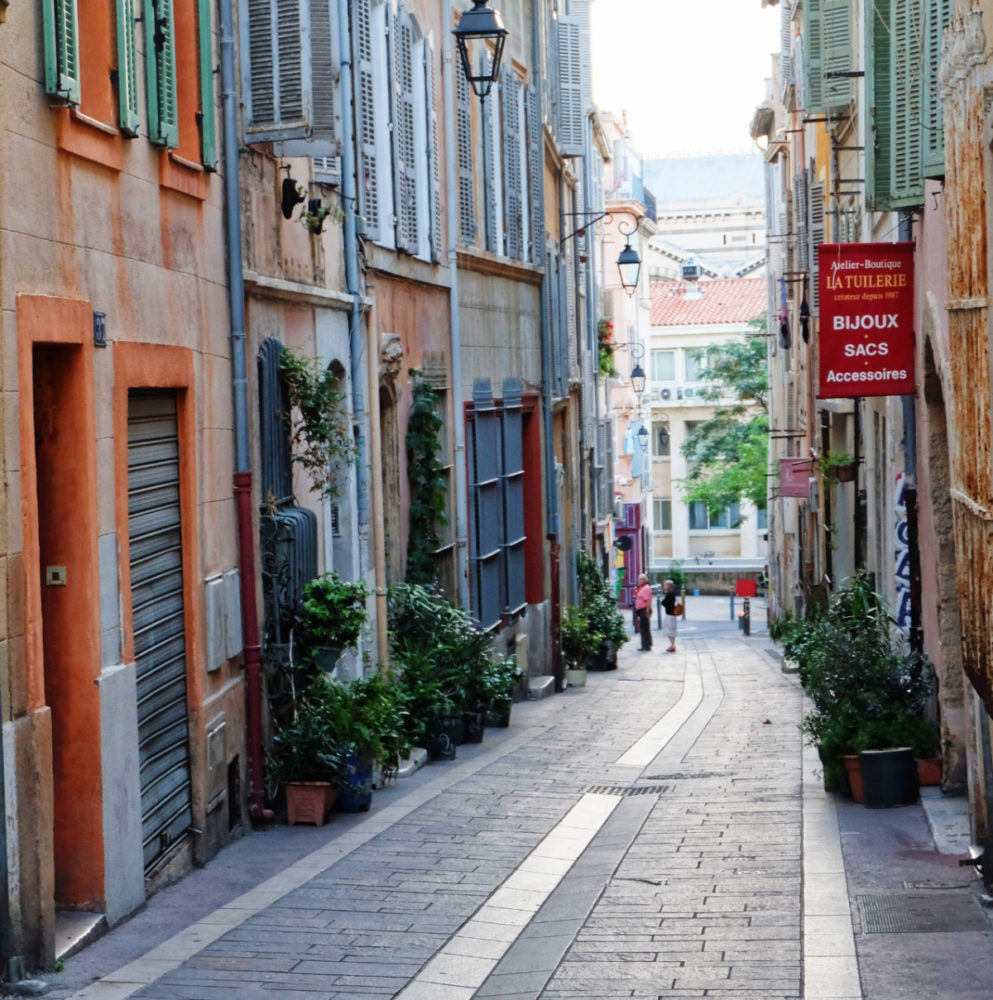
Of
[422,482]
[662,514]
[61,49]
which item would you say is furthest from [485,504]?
[662,514]

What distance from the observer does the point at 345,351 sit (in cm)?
1331

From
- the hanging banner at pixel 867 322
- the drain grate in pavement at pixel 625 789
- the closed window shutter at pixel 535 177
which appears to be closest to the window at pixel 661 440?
the closed window shutter at pixel 535 177

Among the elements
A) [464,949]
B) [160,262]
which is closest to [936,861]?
[464,949]

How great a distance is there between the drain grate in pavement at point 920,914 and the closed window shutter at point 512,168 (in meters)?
12.8

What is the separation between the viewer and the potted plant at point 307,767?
10.7 metres

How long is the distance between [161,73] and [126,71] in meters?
0.66

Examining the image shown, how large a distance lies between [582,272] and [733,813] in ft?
70.1

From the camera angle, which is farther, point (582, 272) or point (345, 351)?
point (582, 272)

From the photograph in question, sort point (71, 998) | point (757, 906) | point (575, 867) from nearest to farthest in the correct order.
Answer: point (71, 998), point (757, 906), point (575, 867)

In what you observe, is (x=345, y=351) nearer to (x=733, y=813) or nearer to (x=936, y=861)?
(x=733, y=813)

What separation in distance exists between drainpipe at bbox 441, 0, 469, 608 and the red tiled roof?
48919 millimetres

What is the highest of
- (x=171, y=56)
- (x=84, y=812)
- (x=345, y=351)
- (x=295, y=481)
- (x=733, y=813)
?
(x=171, y=56)

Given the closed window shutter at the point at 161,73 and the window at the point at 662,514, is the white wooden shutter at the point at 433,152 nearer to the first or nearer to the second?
the closed window shutter at the point at 161,73

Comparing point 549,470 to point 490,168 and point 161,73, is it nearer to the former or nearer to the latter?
point 490,168
